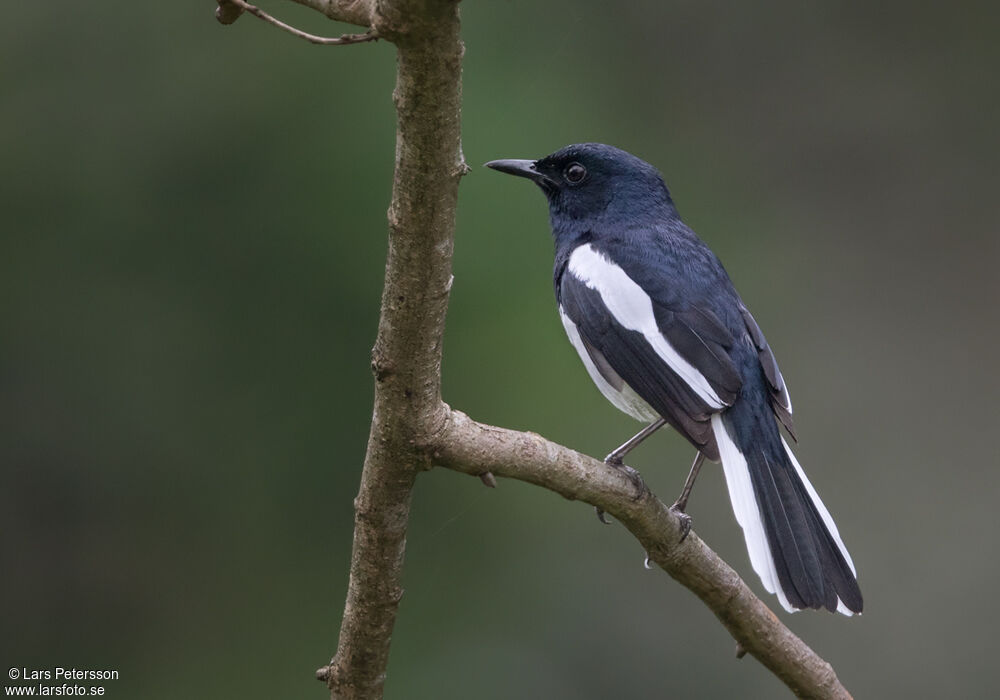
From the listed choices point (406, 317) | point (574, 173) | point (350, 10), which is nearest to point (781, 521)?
point (406, 317)

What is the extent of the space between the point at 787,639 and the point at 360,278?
2063mm

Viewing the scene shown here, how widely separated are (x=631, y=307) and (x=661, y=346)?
16 cm

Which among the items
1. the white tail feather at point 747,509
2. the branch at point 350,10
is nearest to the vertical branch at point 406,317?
the branch at point 350,10

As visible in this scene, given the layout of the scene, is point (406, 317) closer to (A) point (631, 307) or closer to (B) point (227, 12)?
(B) point (227, 12)

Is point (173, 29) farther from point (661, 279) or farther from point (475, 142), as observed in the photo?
point (661, 279)

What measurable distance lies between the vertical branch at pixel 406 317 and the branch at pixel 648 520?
0.10 meters

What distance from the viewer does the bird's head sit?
3.81m

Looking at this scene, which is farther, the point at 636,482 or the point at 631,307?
the point at 631,307

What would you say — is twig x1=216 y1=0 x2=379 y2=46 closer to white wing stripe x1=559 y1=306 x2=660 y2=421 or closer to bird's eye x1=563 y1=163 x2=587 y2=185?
white wing stripe x1=559 y1=306 x2=660 y2=421

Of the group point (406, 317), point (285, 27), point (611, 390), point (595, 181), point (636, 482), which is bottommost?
point (636, 482)

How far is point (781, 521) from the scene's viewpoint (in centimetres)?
302

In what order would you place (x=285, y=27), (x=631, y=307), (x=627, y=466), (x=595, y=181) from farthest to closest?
1. (x=595, y=181)
2. (x=631, y=307)
3. (x=627, y=466)
4. (x=285, y=27)

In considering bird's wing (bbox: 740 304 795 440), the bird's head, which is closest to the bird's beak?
the bird's head

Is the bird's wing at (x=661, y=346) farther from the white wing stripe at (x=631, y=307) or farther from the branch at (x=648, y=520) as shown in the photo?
the branch at (x=648, y=520)
